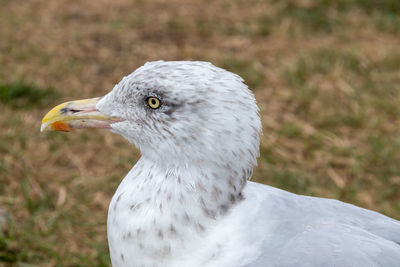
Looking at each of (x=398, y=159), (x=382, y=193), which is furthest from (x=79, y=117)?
(x=398, y=159)

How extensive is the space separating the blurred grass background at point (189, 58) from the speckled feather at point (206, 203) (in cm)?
116

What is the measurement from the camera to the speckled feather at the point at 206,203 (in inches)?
78.7

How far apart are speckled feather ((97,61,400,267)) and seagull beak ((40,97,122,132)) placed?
0.18m


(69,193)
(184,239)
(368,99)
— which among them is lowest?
(69,193)

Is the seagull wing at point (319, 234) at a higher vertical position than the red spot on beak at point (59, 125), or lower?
lower

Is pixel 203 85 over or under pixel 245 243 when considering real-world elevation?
over

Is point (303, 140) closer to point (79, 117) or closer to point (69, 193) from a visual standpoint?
point (69, 193)

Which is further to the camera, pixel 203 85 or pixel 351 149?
pixel 351 149

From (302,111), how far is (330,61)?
34.0 inches

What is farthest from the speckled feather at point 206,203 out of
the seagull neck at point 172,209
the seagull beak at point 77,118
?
the seagull beak at point 77,118

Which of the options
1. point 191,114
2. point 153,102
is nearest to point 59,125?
point 153,102

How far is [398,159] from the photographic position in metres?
4.14

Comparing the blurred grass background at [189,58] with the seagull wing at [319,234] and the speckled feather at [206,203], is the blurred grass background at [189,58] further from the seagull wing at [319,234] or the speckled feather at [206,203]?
the seagull wing at [319,234]

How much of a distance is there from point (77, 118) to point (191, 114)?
1.65 feet
